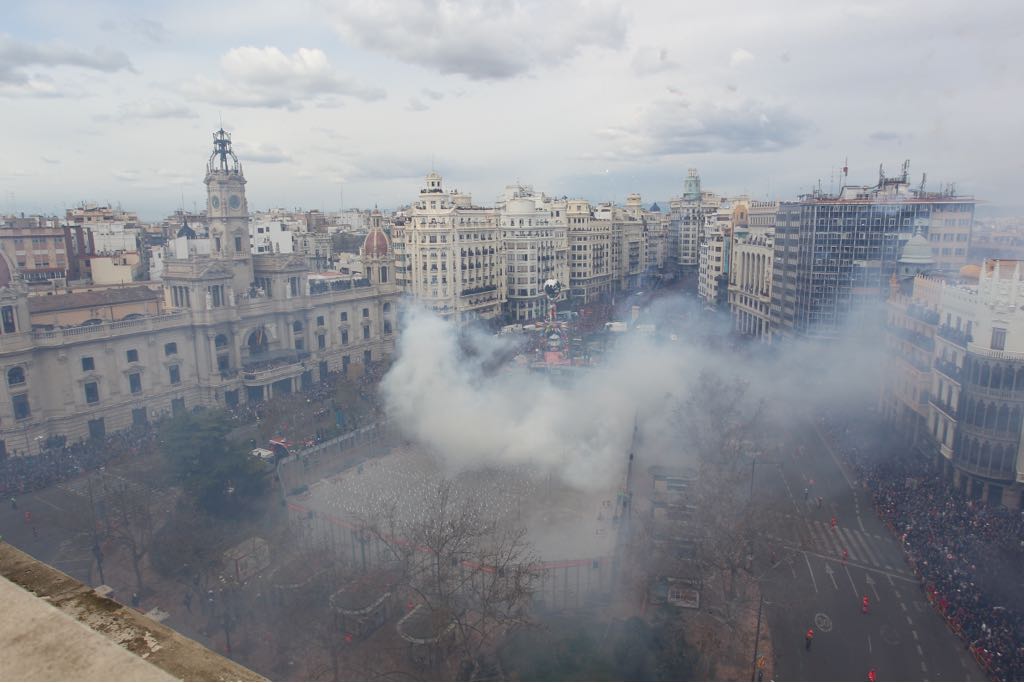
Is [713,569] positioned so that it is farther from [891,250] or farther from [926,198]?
[926,198]

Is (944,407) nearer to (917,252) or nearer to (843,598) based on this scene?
(843,598)

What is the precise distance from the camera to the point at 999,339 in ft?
94.6

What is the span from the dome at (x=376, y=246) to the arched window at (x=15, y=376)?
91.4 ft

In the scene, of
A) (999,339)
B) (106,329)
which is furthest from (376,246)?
(999,339)

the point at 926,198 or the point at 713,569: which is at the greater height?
the point at 926,198

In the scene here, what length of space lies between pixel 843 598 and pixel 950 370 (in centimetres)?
1484

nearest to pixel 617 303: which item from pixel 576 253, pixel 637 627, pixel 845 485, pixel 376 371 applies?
pixel 576 253

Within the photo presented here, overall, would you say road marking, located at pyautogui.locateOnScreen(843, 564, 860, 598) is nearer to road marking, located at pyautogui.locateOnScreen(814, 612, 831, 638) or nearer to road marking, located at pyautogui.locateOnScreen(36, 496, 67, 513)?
road marking, located at pyautogui.locateOnScreen(814, 612, 831, 638)

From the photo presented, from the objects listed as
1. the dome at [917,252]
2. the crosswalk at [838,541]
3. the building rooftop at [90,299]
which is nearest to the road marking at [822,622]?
the crosswalk at [838,541]

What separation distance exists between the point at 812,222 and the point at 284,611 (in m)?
48.3

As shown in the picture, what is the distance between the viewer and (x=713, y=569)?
79.4 ft

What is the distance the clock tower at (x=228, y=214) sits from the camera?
4803 centimetres

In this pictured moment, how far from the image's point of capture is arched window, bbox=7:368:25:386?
35.5 metres

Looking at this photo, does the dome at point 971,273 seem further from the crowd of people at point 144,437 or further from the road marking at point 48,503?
the road marking at point 48,503
